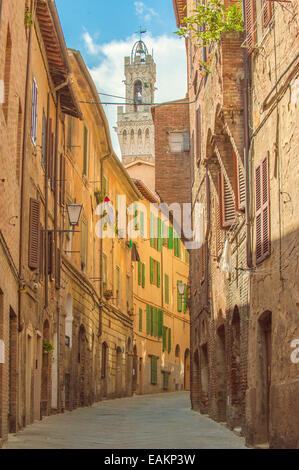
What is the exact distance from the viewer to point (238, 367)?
47.8ft

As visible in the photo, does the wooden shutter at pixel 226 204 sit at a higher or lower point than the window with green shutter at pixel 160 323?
higher

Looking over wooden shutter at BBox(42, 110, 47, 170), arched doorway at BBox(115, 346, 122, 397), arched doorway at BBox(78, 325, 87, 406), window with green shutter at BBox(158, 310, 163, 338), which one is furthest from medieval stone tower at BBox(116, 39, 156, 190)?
wooden shutter at BBox(42, 110, 47, 170)

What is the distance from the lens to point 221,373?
16.7 metres

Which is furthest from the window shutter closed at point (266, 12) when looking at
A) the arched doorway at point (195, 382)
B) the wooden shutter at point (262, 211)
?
the arched doorway at point (195, 382)

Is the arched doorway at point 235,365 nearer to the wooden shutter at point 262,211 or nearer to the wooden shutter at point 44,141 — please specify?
the wooden shutter at point 262,211

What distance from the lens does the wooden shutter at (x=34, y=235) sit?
1523cm

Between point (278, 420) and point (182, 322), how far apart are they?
38795 mm

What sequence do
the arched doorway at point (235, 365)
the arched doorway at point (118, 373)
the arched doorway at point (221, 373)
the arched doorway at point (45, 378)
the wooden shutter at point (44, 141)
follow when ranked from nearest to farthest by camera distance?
the arched doorway at point (235, 365) < the arched doorway at point (221, 373) < the wooden shutter at point (44, 141) < the arched doorway at point (45, 378) < the arched doorway at point (118, 373)

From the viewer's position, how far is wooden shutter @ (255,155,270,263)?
11.1 metres

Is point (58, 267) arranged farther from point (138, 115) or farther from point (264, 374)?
point (138, 115)

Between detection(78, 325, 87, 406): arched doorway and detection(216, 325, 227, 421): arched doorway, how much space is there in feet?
26.7

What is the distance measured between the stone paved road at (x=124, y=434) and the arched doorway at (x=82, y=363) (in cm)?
546

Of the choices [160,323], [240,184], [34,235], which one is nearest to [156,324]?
[160,323]
